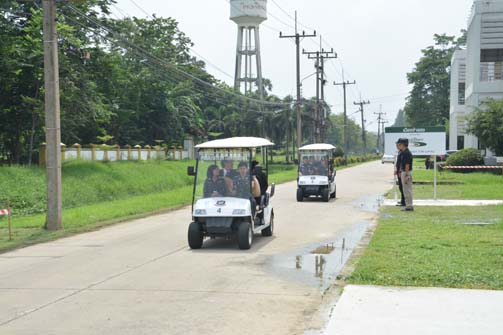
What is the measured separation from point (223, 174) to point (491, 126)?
27.4 m

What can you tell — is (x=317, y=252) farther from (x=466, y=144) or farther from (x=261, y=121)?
(x=261, y=121)

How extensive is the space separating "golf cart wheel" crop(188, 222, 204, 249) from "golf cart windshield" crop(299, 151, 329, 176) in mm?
12682

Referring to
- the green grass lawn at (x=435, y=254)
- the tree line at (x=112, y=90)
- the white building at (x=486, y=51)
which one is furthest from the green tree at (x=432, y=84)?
the green grass lawn at (x=435, y=254)

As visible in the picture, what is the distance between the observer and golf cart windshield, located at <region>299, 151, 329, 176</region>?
2483cm

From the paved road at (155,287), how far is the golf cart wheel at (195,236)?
26 centimetres

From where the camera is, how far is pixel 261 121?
7719cm

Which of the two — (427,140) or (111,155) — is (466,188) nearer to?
(427,140)

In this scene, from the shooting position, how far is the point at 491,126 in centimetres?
3628

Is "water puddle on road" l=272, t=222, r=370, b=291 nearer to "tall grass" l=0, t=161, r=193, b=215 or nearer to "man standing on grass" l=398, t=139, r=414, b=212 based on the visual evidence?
"man standing on grass" l=398, t=139, r=414, b=212

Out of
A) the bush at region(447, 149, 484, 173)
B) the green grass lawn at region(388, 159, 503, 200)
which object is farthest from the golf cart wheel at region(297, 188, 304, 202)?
the bush at region(447, 149, 484, 173)

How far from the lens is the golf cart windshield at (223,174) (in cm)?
1312

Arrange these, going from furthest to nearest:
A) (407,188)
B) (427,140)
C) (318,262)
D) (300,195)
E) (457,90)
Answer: (457,90), (427,140), (300,195), (407,188), (318,262)

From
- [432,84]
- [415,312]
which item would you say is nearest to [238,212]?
[415,312]

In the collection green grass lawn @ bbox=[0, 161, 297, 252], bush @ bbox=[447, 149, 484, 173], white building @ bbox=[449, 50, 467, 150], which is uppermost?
white building @ bbox=[449, 50, 467, 150]
